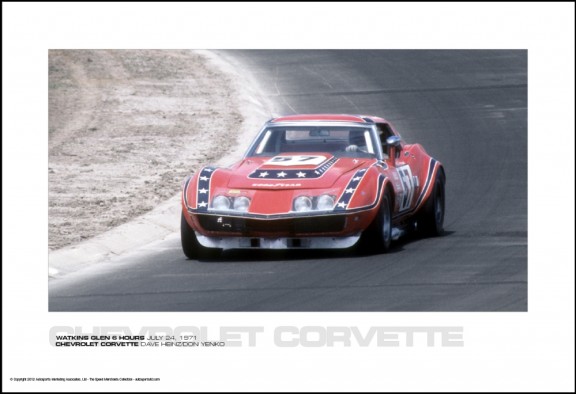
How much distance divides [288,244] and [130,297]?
83.9 inches

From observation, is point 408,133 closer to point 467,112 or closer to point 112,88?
point 467,112

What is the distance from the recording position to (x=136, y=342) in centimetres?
981

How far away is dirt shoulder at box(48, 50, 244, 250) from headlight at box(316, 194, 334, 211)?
10.0 ft

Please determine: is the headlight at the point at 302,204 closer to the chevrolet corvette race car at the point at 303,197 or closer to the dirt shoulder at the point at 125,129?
the chevrolet corvette race car at the point at 303,197

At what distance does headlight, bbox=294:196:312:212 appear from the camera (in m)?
13.1

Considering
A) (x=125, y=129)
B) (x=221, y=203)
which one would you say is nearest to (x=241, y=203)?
(x=221, y=203)

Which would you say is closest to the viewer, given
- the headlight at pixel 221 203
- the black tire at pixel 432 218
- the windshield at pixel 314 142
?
the headlight at pixel 221 203

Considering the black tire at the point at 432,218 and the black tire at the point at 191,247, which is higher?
the black tire at the point at 432,218

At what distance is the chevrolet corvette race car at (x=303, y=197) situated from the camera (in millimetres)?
13070

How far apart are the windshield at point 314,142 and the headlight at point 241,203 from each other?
1375 mm

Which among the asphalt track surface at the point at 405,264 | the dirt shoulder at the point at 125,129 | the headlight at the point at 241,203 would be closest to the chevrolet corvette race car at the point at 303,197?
the headlight at the point at 241,203

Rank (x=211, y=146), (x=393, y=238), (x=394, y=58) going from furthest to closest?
(x=394, y=58) < (x=211, y=146) < (x=393, y=238)

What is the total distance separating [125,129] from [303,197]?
384 inches

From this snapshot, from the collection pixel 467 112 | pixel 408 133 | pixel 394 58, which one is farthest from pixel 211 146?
pixel 394 58
